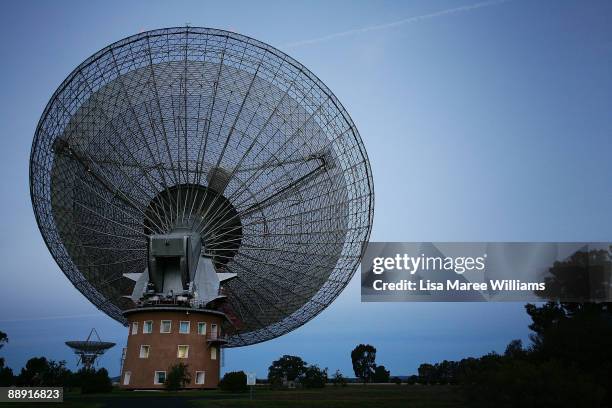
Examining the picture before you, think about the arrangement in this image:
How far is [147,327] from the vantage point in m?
47.6

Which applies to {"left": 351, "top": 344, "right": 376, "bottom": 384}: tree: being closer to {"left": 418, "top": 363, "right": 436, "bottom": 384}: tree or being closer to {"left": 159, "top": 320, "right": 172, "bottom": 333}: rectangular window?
{"left": 418, "top": 363, "right": 436, "bottom": 384}: tree

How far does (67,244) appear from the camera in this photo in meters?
49.1

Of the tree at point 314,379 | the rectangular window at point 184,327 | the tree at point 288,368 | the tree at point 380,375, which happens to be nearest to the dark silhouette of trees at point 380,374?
the tree at point 380,375

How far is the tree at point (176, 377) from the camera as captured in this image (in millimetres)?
44406

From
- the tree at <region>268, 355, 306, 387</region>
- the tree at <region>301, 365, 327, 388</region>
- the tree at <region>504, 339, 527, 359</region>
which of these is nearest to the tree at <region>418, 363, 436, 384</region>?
the tree at <region>268, 355, 306, 387</region>

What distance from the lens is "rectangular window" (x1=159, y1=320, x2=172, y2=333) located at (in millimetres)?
47094

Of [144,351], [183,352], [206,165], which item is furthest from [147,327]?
[206,165]

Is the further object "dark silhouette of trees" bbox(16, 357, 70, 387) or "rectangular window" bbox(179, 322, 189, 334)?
"dark silhouette of trees" bbox(16, 357, 70, 387)

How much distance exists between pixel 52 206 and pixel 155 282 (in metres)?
10.1

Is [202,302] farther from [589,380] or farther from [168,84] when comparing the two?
[589,380]

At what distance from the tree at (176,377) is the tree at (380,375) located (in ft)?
295

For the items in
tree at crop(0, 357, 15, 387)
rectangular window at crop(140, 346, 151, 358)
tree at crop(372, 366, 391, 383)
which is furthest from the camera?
tree at crop(372, 366, 391, 383)

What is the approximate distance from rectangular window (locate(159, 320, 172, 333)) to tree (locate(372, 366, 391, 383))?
89856mm

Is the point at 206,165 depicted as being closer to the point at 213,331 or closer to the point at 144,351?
the point at 213,331
